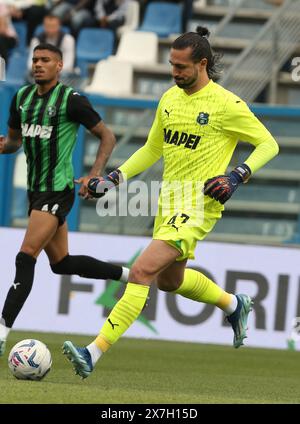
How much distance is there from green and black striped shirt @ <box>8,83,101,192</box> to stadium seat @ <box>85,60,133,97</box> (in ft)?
23.7

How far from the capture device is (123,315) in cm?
751

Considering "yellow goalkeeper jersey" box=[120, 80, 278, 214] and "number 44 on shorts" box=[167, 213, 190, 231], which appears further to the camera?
"yellow goalkeeper jersey" box=[120, 80, 278, 214]

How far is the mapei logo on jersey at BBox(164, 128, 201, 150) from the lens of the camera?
310 inches

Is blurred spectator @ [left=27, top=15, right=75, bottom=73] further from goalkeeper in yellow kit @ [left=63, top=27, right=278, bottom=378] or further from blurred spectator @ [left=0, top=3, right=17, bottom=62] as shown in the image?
goalkeeper in yellow kit @ [left=63, top=27, right=278, bottom=378]

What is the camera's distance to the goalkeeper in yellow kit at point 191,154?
7559 millimetres

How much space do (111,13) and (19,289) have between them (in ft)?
32.3

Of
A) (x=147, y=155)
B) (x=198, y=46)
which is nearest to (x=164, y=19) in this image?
(x=147, y=155)

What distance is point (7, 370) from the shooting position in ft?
26.9

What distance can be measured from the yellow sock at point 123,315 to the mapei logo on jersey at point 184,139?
98 cm

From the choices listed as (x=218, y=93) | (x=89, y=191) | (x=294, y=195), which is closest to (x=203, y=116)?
(x=218, y=93)

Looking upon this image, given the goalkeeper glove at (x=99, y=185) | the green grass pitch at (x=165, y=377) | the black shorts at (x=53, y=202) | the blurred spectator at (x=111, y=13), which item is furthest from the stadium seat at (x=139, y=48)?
the goalkeeper glove at (x=99, y=185)

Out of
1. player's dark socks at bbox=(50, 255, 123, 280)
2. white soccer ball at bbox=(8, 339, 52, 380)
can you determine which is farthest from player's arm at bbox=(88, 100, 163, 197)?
player's dark socks at bbox=(50, 255, 123, 280)

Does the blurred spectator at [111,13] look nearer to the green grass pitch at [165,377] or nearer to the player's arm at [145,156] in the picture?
the green grass pitch at [165,377]

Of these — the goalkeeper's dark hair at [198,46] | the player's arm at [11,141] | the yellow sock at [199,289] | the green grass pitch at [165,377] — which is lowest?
the green grass pitch at [165,377]
